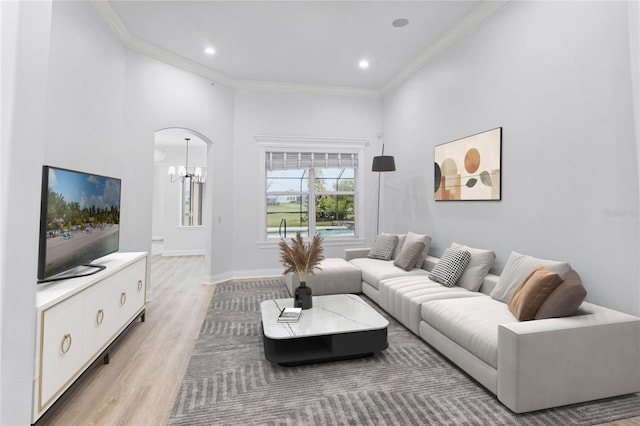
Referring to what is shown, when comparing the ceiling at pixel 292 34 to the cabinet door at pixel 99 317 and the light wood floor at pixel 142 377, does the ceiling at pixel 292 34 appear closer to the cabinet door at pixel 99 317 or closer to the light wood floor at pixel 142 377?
the cabinet door at pixel 99 317

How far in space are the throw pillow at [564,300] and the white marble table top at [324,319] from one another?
1086 millimetres

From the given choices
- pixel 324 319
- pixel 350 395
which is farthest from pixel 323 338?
pixel 350 395

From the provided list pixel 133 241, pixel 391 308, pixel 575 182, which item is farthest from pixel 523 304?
pixel 133 241

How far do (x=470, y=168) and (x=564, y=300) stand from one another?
Result: 199cm

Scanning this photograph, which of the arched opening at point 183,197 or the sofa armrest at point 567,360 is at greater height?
the arched opening at point 183,197

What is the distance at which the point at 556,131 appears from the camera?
272 cm

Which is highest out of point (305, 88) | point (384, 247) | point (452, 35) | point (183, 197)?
point (305, 88)

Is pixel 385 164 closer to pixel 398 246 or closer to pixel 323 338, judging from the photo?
pixel 398 246

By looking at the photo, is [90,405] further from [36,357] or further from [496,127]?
[496,127]

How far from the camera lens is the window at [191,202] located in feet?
29.9

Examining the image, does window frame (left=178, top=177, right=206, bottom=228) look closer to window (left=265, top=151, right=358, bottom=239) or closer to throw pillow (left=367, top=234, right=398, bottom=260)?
window (left=265, top=151, right=358, bottom=239)

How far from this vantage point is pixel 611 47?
7.61ft

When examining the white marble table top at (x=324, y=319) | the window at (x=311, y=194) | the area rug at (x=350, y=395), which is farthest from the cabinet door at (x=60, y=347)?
the window at (x=311, y=194)

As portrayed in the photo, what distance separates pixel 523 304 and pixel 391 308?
1.44 m
